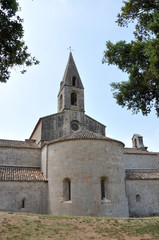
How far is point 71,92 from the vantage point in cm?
2719

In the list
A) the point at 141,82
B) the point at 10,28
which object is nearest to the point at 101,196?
the point at 141,82

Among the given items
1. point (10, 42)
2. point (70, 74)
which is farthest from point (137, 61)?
point (70, 74)

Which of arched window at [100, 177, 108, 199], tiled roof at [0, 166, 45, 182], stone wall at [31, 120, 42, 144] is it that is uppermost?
stone wall at [31, 120, 42, 144]

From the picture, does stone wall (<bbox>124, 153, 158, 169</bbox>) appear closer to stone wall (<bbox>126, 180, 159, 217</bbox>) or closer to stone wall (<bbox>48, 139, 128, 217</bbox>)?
stone wall (<bbox>126, 180, 159, 217</bbox>)

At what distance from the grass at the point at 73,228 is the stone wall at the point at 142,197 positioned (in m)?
7.03

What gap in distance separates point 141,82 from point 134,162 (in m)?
15.3

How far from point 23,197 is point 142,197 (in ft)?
34.7

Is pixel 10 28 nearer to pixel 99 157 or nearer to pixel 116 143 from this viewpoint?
pixel 99 157

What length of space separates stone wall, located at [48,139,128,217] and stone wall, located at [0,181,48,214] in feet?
2.82

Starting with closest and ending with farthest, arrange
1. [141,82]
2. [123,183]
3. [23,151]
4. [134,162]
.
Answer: [141,82] → [123,183] → [23,151] → [134,162]

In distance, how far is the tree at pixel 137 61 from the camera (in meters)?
10.4

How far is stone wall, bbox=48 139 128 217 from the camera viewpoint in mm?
14775

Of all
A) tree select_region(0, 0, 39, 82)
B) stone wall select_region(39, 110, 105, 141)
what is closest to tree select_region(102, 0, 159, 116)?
tree select_region(0, 0, 39, 82)

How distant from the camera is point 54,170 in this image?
54.5 feet
